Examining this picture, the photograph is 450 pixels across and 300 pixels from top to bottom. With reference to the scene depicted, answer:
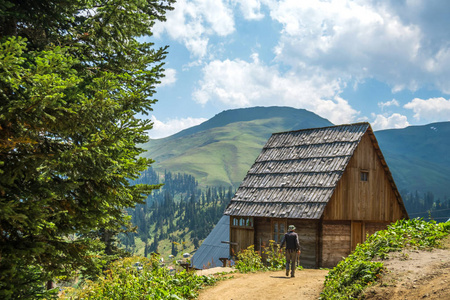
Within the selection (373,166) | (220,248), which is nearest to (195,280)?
(373,166)

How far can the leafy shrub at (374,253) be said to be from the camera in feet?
33.7

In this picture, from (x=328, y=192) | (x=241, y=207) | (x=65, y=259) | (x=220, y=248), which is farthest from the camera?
(x=220, y=248)

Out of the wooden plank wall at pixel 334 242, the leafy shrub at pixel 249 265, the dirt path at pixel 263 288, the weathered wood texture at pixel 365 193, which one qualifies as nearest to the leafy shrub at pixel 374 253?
the dirt path at pixel 263 288

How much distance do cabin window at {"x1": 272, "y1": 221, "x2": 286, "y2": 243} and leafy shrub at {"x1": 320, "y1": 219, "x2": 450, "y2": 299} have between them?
11.0 meters

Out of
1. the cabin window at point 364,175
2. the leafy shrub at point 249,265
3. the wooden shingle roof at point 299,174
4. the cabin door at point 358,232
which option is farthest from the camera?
the cabin window at point 364,175

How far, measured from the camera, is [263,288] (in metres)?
13.4

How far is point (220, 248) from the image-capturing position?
37125 millimetres

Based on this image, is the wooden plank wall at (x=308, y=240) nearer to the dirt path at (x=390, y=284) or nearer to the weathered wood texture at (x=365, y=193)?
the weathered wood texture at (x=365, y=193)

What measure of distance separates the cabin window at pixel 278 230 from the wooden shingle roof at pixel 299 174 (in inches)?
34.9

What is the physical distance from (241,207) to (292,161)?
4383 millimetres

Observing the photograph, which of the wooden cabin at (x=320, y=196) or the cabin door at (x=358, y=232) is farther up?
the wooden cabin at (x=320, y=196)

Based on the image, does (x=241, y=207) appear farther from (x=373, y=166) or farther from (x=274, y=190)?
(x=373, y=166)

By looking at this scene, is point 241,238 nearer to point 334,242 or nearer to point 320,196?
point 334,242

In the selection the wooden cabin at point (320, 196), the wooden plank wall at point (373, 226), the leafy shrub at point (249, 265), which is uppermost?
the wooden cabin at point (320, 196)
